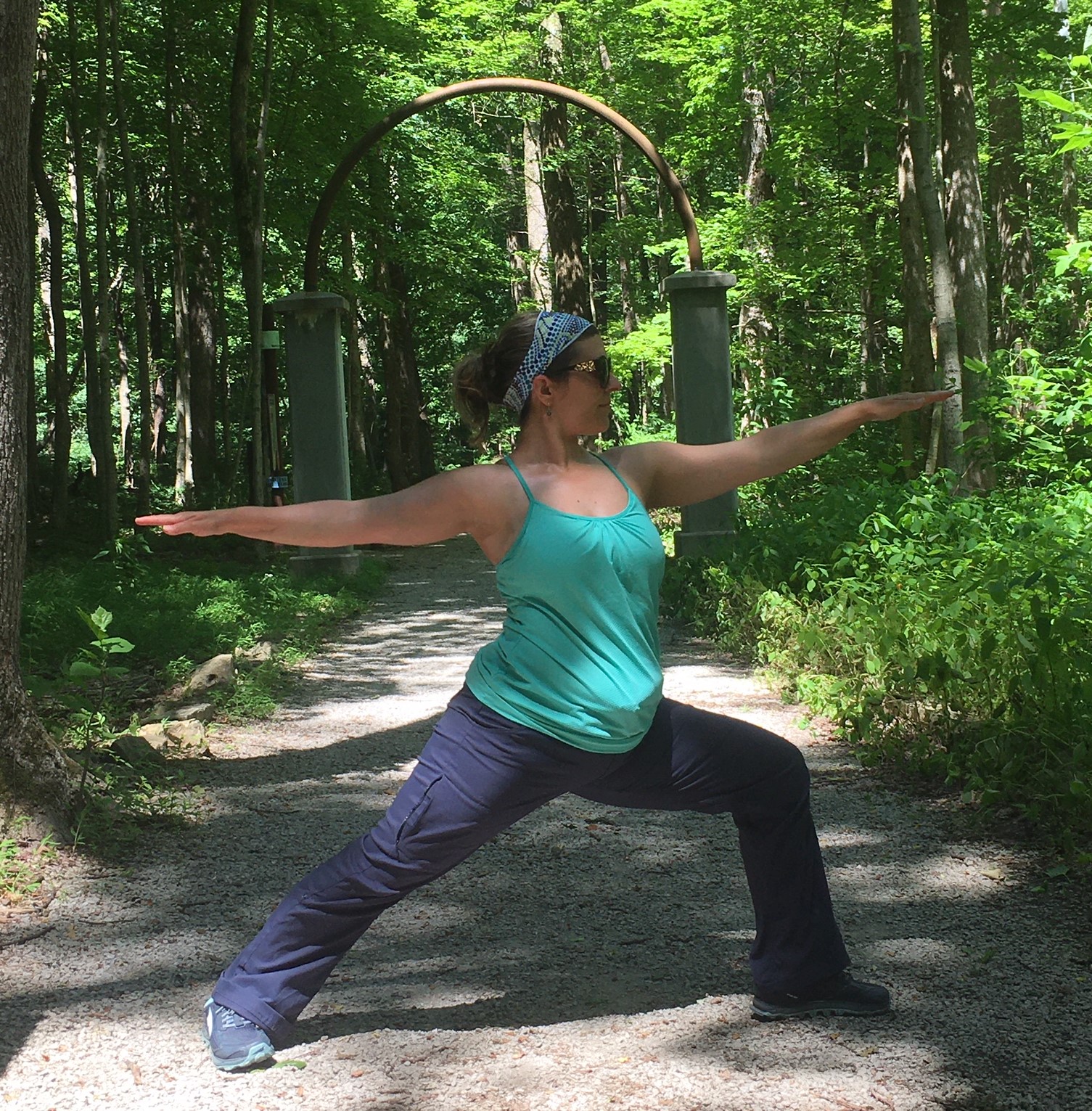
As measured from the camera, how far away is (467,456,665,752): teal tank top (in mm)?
3123

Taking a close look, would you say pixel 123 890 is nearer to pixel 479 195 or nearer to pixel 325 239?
pixel 325 239

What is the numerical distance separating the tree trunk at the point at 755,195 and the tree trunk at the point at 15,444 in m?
15.4

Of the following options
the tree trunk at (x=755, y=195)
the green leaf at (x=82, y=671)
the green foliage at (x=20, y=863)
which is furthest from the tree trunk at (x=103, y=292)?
the green foliage at (x=20, y=863)

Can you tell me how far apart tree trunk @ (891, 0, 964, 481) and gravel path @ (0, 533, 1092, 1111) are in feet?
22.8

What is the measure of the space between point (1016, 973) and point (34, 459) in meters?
28.7

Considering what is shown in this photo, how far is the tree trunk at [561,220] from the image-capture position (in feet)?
72.7

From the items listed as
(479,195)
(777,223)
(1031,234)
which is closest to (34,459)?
(479,195)

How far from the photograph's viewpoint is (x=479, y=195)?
97.0ft

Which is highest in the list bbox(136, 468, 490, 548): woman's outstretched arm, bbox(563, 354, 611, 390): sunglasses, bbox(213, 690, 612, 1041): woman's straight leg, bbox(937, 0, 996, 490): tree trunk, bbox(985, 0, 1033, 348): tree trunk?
bbox(985, 0, 1033, 348): tree trunk

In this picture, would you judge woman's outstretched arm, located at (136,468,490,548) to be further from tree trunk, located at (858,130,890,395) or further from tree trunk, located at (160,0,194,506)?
tree trunk, located at (160,0,194,506)

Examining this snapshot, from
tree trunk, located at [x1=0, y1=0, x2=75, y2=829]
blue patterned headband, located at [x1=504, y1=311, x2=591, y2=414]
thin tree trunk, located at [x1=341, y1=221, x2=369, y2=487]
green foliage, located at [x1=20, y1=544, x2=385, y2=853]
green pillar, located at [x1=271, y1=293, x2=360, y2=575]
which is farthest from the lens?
thin tree trunk, located at [x1=341, y1=221, x2=369, y2=487]

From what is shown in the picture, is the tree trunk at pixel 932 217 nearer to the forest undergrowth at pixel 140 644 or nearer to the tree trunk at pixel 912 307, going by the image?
the tree trunk at pixel 912 307

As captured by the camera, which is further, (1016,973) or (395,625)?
(395,625)

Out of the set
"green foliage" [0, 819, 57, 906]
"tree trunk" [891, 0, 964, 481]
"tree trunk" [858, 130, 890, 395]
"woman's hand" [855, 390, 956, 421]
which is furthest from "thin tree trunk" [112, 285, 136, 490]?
"woman's hand" [855, 390, 956, 421]
